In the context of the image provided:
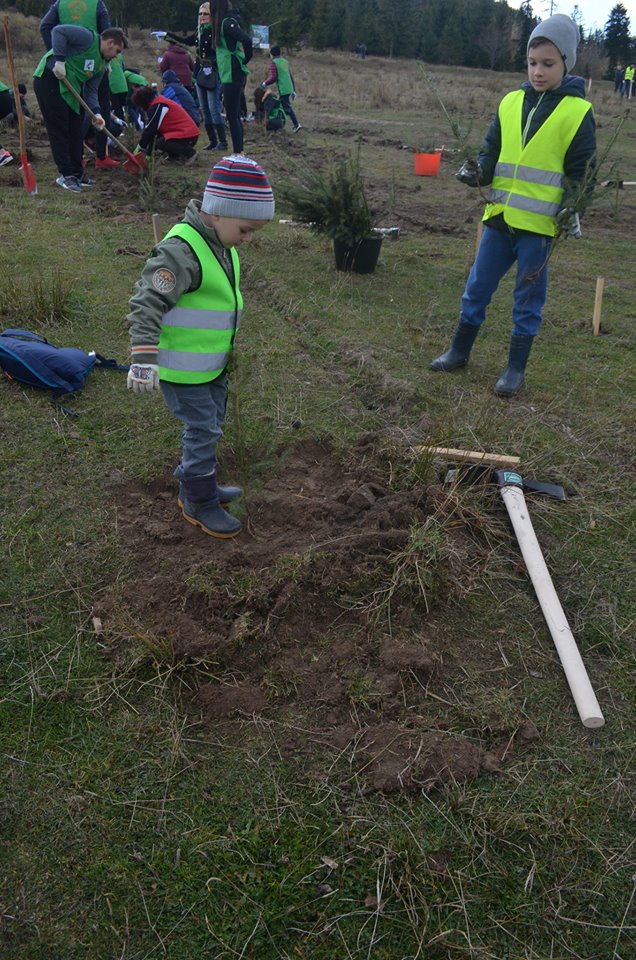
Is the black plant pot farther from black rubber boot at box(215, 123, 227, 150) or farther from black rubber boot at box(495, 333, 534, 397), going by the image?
black rubber boot at box(215, 123, 227, 150)

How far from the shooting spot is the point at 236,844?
6.33ft

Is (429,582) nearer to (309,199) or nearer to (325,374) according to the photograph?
(325,374)

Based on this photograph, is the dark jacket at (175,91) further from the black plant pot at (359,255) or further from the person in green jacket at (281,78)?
the black plant pot at (359,255)

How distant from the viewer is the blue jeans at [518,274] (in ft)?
13.8

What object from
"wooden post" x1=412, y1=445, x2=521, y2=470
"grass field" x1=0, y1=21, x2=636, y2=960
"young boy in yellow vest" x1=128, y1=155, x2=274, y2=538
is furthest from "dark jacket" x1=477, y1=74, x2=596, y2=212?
"young boy in yellow vest" x1=128, y1=155, x2=274, y2=538

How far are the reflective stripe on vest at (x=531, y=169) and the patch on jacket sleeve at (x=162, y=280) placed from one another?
8.28 feet

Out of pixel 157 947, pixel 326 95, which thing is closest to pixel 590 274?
pixel 157 947

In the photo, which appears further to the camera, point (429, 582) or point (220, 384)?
point (220, 384)

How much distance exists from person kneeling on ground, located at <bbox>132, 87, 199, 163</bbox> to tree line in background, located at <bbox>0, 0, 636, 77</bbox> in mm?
35711

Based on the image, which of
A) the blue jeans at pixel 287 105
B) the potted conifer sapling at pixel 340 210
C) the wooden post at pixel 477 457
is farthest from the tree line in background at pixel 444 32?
the wooden post at pixel 477 457

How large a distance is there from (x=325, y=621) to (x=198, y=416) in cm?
101

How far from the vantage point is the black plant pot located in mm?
6250

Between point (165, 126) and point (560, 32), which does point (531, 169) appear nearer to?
point (560, 32)

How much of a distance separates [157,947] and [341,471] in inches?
89.8
